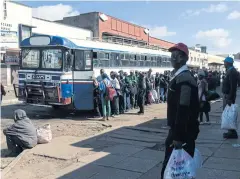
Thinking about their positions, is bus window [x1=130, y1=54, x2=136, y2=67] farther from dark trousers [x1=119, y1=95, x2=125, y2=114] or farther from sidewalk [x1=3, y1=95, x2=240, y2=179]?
sidewalk [x1=3, y1=95, x2=240, y2=179]

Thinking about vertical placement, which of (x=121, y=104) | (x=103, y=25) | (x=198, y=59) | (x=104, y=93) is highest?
(x=103, y=25)

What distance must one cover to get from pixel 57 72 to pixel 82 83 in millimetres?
1130

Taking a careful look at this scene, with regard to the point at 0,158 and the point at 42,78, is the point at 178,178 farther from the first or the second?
the point at 42,78

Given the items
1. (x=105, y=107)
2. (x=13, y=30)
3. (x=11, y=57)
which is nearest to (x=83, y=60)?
(x=105, y=107)

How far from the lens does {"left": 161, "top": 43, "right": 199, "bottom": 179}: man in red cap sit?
136 inches

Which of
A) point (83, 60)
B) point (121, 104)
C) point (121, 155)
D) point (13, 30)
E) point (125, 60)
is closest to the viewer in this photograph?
point (121, 155)

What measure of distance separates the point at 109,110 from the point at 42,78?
2865mm

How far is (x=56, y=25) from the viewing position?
31391 mm

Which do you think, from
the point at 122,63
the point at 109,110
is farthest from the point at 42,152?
the point at 122,63

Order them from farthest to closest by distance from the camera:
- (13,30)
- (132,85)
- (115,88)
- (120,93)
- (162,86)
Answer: (13,30)
(162,86)
(132,85)
(120,93)
(115,88)

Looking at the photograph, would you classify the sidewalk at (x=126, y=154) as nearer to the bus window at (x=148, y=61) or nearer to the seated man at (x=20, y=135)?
the seated man at (x=20, y=135)

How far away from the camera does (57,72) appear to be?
11539mm

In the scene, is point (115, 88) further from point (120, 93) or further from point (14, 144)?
point (14, 144)

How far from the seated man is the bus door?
15.1 feet
